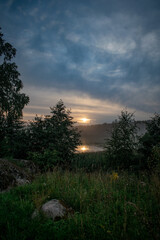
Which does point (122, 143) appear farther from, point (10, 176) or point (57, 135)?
point (10, 176)

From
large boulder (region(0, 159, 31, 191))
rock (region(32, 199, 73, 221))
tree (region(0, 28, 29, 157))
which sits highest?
tree (region(0, 28, 29, 157))

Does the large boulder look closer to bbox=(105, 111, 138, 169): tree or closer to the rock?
the rock

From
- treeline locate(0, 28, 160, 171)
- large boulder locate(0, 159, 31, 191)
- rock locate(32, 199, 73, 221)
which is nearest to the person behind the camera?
rock locate(32, 199, 73, 221)

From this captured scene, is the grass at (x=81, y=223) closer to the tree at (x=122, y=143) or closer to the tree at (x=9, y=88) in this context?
the tree at (x=122, y=143)

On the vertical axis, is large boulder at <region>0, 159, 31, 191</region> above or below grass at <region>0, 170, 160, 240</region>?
below

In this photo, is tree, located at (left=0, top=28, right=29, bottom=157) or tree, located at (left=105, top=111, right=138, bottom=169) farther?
tree, located at (left=0, top=28, right=29, bottom=157)

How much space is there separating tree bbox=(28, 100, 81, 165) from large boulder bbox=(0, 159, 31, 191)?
2.99m

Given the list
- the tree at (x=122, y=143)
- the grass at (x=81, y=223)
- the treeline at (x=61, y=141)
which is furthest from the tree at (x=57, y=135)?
the grass at (x=81, y=223)

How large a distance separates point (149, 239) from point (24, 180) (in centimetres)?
431

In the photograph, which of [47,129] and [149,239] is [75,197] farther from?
[47,129]

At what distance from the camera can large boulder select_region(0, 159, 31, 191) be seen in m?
4.28

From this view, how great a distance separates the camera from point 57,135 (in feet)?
28.7

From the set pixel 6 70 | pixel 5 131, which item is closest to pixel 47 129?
pixel 5 131

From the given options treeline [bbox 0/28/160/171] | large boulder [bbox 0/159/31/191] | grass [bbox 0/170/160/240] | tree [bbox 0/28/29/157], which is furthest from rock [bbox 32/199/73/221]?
tree [bbox 0/28/29/157]
